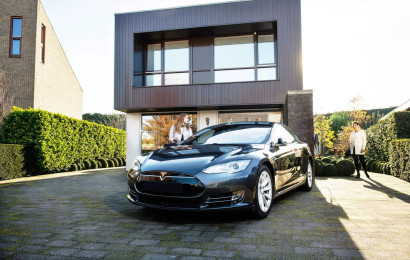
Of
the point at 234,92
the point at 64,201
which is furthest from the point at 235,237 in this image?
the point at 234,92

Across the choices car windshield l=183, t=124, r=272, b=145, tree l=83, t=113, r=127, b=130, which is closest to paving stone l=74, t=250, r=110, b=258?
car windshield l=183, t=124, r=272, b=145

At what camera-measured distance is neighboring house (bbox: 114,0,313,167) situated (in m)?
11.5

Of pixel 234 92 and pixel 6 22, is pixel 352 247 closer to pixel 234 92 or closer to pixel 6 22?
pixel 234 92

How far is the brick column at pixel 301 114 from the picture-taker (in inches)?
375

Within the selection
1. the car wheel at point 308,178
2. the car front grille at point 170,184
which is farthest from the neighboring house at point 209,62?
the car front grille at point 170,184

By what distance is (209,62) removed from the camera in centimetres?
1268

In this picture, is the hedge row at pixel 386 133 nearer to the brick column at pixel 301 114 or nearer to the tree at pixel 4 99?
the brick column at pixel 301 114

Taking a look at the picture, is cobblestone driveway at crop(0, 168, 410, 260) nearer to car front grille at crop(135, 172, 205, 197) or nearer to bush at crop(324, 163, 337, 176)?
car front grille at crop(135, 172, 205, 197)

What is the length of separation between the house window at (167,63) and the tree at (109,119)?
19.4 meters

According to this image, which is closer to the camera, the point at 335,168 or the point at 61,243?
the point at 61,243

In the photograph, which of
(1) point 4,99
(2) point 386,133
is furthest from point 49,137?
(2) point 386,133

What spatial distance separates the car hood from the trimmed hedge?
6.07m

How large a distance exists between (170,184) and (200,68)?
380 inches

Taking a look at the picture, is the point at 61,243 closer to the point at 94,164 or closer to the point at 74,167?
the point at 74,167
